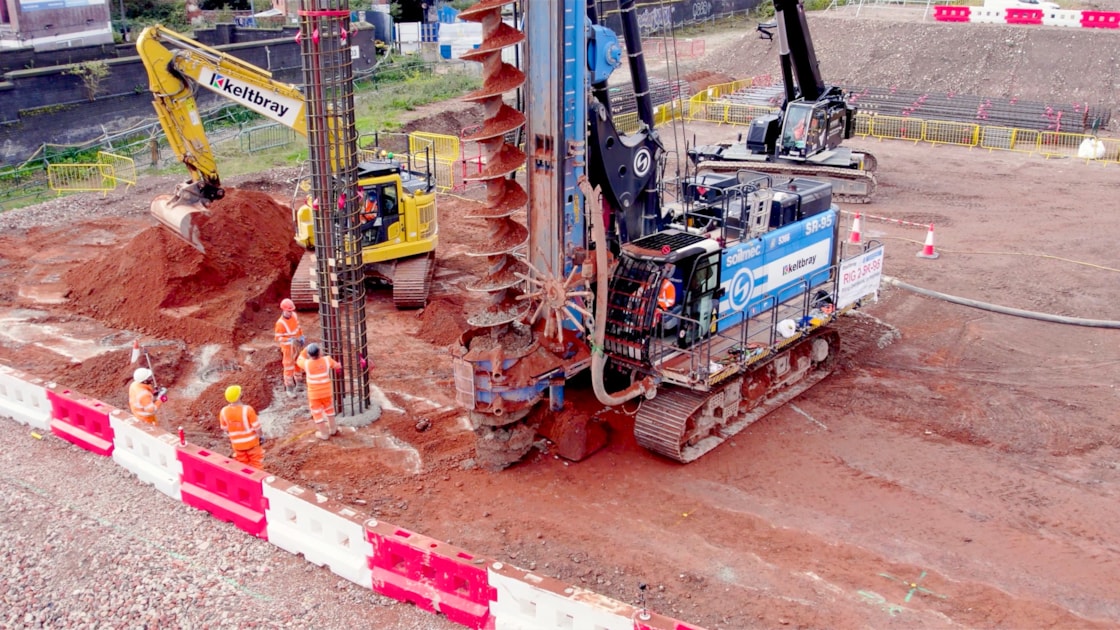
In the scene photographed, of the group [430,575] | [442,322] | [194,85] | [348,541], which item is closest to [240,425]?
[348,541]

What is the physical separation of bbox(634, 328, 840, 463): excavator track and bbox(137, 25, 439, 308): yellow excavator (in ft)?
21.6

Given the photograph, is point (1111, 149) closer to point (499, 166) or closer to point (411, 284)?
point (411, 284)

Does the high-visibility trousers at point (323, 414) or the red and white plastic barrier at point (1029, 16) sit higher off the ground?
A: the red and white plastic barrier at point (1029, 16)

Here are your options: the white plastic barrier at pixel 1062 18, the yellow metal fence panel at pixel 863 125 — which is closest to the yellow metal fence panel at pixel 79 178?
the yellow metal fence panel at pixel 863 125

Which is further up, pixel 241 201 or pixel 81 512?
pixel 241 201

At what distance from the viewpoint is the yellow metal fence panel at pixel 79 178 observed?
85.1ft

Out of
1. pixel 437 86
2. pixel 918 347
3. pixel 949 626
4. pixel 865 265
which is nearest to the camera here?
pixel 949 626

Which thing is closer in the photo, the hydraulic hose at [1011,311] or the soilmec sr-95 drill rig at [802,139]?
the hydraulic hose at [1011,311]

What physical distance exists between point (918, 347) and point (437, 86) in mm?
25233

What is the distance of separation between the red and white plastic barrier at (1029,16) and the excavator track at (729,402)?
31442mm

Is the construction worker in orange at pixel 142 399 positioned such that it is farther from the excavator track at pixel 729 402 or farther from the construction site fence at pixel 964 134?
the construction site fence at pixel 964 134

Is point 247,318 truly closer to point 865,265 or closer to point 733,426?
point 733,426

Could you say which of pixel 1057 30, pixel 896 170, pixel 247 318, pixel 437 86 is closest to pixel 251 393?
pixel 247 318

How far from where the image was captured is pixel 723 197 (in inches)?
559
